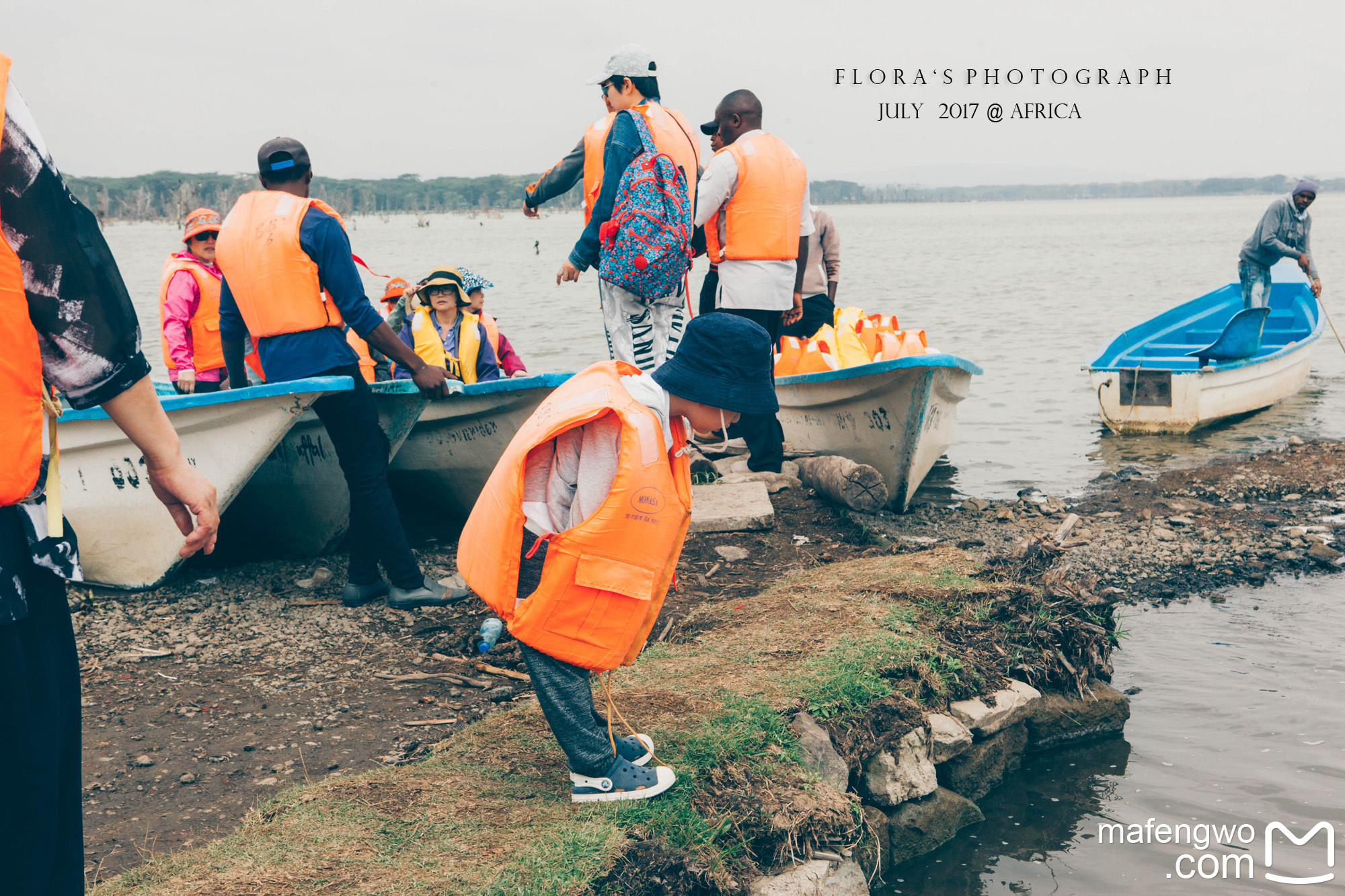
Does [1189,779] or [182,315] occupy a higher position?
[182,315]

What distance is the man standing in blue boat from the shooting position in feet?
37.4

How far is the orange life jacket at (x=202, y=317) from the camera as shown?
634 centimetres

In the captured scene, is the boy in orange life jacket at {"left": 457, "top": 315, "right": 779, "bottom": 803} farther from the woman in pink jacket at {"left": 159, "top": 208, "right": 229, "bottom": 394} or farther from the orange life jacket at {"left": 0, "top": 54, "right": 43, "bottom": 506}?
the woman in pink jacket at {"left": 159, "top": 208, "right": 229, "bottom": 394}

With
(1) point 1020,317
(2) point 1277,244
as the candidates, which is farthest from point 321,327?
(1) point 1020,317

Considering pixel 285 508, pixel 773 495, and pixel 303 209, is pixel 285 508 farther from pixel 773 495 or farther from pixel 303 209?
pixel 773 495

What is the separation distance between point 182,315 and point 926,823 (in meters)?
5.17

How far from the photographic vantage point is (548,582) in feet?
9.39

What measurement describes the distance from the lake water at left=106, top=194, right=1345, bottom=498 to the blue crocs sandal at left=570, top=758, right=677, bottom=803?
17.6 feet

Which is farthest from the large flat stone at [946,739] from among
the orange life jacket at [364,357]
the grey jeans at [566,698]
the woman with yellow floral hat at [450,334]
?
the orange life jacket at [364,357]

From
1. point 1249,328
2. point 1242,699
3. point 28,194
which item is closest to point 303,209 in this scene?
point 28,194

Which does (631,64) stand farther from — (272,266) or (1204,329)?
(1204,329)

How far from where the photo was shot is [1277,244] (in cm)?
1141

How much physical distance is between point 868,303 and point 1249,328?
17.2m

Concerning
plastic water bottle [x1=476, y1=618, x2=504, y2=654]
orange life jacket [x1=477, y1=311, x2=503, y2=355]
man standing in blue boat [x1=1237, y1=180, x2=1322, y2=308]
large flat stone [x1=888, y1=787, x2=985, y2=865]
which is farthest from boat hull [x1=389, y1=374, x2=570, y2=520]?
man standing in blue boat [x1=1237, y1=180, x2=1322, y2=308]
